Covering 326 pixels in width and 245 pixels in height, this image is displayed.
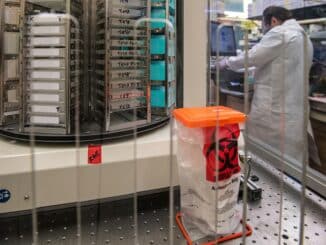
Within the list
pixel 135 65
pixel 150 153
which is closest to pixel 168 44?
pixel 135 65

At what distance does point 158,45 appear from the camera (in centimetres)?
89

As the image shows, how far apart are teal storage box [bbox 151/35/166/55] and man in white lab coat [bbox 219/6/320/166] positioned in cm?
19

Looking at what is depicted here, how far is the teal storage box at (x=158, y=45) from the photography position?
35.0 inches

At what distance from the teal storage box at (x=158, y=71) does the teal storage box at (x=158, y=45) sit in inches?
1.2

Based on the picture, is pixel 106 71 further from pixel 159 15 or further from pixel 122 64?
pixel 159 15

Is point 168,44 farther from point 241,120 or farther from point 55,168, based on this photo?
point 55,168

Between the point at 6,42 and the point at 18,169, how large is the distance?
0.38 meters

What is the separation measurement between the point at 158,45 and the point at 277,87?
1.61ft

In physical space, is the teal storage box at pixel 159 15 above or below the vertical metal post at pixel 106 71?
above

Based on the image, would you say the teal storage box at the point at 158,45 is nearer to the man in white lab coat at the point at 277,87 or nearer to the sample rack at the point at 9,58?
the man in white lab coat at the point at 277,87

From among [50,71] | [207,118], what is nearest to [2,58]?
[50,71]

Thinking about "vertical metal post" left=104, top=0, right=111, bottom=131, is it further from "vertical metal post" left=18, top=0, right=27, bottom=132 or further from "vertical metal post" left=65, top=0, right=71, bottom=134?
"vertical metal post" left=18, top=0, right=27, bottom=132

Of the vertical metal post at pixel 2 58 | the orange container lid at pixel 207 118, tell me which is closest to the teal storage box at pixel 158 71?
the orange container lid at pixel 207 118

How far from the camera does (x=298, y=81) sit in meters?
1.09
